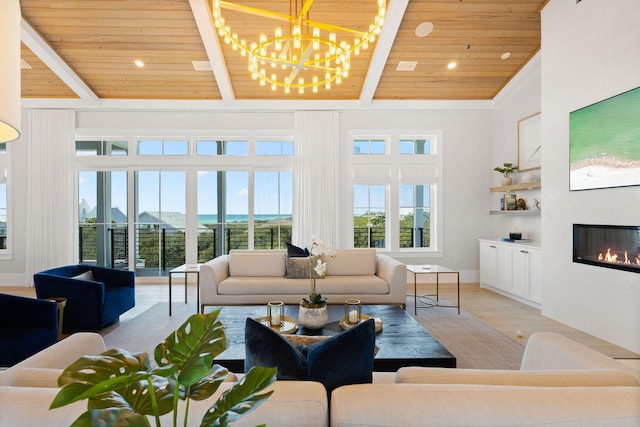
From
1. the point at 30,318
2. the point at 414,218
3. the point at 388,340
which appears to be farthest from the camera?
the point at 414,218

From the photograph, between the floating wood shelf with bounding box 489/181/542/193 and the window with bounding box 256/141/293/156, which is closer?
the floating wood shelf with bounding box 489/181/542/193

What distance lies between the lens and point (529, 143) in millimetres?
5223

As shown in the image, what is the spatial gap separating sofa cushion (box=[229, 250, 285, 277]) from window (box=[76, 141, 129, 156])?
326 cm

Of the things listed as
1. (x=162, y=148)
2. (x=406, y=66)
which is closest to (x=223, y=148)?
(x=162, y=148)

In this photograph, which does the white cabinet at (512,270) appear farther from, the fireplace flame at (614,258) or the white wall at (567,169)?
the fireplace flame at (614,258)

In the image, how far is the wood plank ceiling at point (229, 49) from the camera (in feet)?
13.8

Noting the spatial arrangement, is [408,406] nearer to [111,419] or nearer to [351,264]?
[111,419]

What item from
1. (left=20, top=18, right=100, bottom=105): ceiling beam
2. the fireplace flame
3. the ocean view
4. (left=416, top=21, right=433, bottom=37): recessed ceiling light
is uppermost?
(left=416, top=21, right=433, bottom=37): recessed ceiling light

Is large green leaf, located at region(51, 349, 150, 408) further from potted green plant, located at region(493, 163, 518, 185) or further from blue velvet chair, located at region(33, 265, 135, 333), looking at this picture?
potted green plant, located at region(493, 163, 518, 185)

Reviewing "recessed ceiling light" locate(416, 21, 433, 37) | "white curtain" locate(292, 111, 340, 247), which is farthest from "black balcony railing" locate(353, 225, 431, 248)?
"recessed ceiling light" locate(416, 21, 433, 37)

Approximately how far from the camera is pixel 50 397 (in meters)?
0.94

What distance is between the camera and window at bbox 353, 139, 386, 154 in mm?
6238

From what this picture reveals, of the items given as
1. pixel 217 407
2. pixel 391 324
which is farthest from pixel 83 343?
pixel 391 324

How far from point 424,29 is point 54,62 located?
510cm
